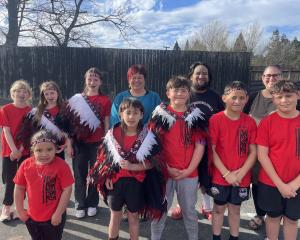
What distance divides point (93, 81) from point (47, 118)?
724 mm

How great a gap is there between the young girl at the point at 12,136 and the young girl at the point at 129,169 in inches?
47.8

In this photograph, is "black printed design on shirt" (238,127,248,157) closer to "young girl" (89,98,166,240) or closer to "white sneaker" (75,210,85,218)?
"young girl" (89,98,166,240)

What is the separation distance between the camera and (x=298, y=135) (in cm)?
300

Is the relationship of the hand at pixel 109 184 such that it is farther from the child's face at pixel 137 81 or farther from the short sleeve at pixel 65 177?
the child's face at pixel 137 81

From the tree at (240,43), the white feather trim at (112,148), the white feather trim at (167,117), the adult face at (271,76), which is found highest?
the tree at (240,43)

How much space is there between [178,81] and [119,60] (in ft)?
30.4

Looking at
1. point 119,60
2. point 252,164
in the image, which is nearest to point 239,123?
point 252,164

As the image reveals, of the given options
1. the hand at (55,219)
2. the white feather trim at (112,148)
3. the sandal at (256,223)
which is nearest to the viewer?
the hand at (55,219)

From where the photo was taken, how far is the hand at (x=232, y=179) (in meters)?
3.20

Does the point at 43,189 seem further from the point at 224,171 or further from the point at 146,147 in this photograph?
the point at 224,171

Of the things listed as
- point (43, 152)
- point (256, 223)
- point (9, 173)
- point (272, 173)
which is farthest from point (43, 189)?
point (256, 223)

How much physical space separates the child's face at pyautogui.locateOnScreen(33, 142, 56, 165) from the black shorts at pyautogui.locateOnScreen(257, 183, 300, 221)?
2061 mm

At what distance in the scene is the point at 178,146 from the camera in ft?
10.8

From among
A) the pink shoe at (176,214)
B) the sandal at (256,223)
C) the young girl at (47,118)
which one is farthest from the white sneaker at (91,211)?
the sandal at (256,223)
